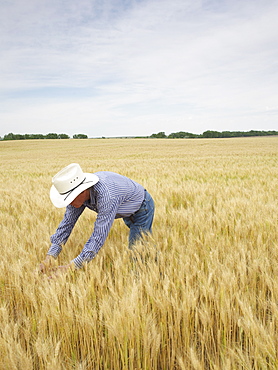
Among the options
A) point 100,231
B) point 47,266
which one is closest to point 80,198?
point 100,231

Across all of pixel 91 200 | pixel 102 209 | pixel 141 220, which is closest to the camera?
pixel 102 209

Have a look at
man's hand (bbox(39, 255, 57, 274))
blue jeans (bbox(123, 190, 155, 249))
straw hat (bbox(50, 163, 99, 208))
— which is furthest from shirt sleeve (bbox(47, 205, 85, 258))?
blue jeans (bbox(123, 190, 155, 249))

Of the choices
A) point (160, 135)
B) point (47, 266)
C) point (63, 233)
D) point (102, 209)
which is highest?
point (160, 135)

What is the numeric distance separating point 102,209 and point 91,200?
22cm

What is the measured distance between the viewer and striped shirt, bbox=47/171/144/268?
6.61 ft

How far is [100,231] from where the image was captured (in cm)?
205

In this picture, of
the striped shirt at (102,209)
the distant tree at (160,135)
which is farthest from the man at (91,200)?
the distant tree at (160,135)

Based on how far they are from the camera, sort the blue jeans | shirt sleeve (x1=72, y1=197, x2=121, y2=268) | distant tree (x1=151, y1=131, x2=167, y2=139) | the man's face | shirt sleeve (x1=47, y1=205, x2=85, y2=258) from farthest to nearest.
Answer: distant tree (x1=151, y1=131, x2=167, y2=139) < the blue jeans < shirt sleeve (x1=47, y1=205, x2=85, y2=258) < the man's face < shirt sleeve (x1=72, y1=197, x2=121, y2=268)

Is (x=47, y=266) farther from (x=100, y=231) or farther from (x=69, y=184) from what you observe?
(x=69, y=184)

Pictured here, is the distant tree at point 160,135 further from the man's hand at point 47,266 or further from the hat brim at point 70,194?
the man's hand at point 47,266

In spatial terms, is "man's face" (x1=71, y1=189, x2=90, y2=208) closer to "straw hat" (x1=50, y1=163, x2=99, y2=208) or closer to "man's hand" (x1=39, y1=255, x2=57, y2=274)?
"straw hat" (x1=50, y1=163, x2=99, y2=208)

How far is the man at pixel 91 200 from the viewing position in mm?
2004

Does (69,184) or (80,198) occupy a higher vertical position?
(69,184)

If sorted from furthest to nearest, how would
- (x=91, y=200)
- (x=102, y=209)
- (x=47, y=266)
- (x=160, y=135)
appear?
(x=160, y=135)
(x=91, y=200)
(x=102, y=209)
(x=47, y=266)
